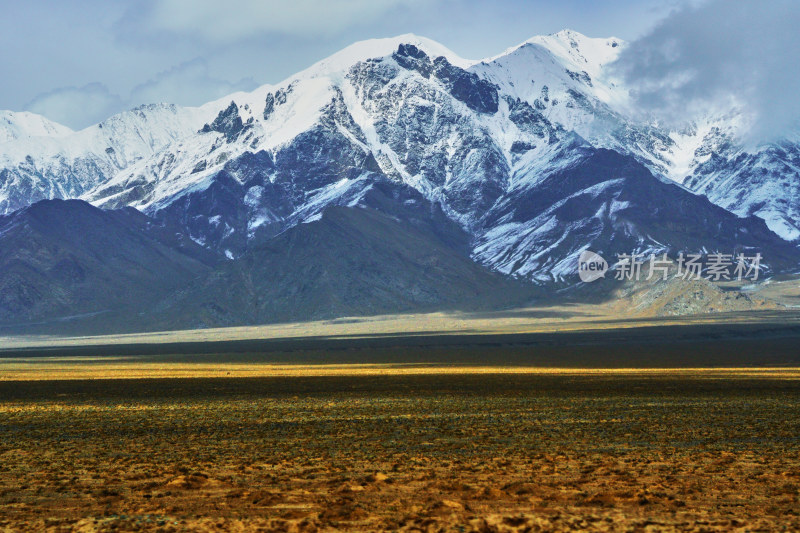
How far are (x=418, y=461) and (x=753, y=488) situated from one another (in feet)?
28.8

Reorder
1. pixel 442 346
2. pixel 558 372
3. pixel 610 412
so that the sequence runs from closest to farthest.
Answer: pixel 610 412 < pixel 558 372 < pixel 442 346

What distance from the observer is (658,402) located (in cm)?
4484

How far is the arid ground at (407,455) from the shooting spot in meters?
18.9

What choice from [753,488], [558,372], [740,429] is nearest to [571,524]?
[753,488]

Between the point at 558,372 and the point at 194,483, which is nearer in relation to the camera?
the point at 194,483

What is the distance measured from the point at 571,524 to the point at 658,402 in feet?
93.9

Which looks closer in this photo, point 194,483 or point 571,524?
point 571,524

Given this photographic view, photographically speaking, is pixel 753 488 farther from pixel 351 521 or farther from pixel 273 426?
pixel 273 426

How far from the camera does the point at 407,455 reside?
89.2 ft

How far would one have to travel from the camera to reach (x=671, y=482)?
2195cm

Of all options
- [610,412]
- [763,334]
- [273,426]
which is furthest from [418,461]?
[763,334]

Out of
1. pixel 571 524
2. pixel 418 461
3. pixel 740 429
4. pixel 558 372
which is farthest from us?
pixel 558 372

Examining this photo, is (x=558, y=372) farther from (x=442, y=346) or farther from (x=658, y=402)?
(x=442, y=346)

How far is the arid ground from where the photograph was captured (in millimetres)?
18875
